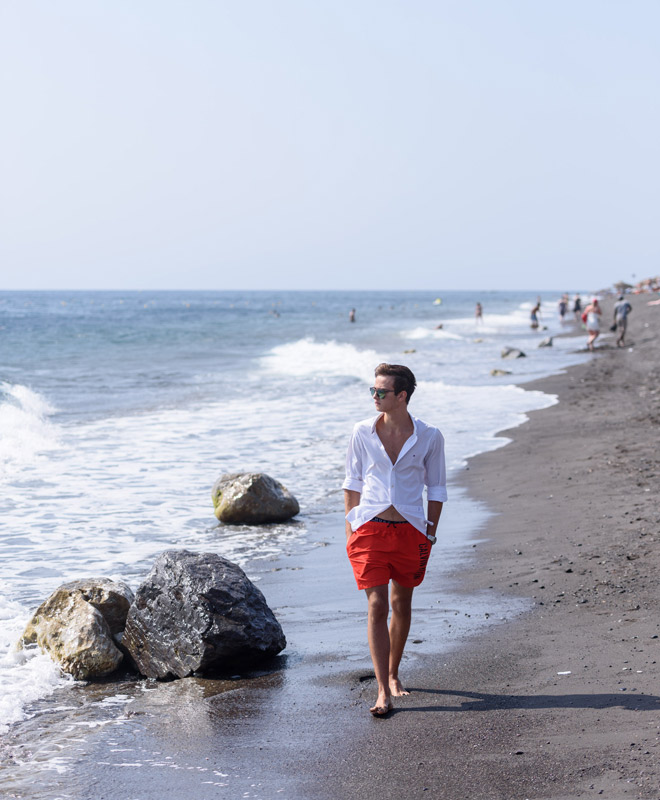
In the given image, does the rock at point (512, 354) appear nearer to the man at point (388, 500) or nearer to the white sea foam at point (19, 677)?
the white sea foam at point (19, 677)

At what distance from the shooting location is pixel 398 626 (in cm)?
462

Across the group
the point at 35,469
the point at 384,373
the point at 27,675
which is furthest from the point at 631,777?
the point at 35,469

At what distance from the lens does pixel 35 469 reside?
38.9ft

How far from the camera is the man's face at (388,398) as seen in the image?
4441mm

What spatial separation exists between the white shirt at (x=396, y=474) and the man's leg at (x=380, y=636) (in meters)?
0.38

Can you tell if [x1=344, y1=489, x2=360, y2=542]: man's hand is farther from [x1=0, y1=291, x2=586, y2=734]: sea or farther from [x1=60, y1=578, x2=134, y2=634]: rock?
[x1=0, y1=291, x2=586, y2=734]: sea

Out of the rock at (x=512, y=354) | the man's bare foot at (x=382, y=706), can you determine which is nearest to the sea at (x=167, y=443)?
the rock at (x=512, y=354)

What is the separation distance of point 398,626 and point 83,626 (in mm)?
2080

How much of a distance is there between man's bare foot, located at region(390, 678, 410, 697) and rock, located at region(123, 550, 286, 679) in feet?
3.15

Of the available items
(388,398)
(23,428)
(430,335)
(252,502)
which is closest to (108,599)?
(388,398)

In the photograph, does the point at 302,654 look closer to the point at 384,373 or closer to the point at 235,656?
the point at 235,656

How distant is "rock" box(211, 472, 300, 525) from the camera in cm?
893

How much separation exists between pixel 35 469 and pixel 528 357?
72.6 ft

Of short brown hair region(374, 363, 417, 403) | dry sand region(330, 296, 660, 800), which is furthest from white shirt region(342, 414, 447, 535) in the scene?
dry sand region(330, 296, 660, 800)
